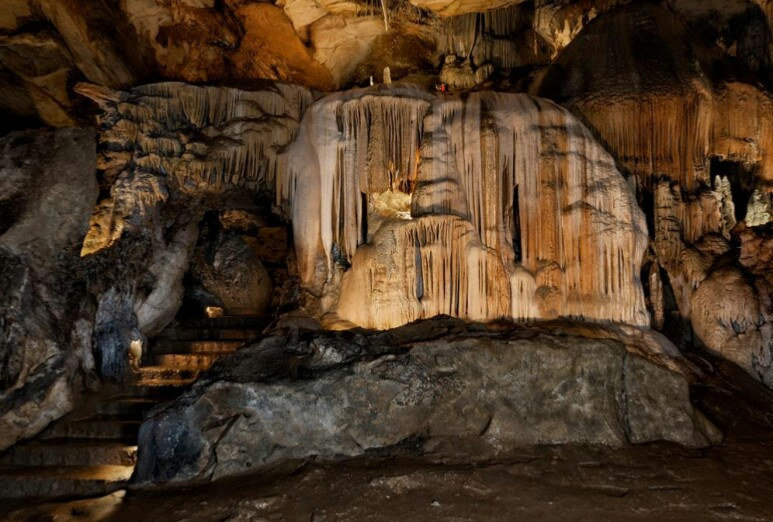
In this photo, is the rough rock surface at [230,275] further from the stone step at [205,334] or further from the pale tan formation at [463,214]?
the pale tan formation at [463,214]

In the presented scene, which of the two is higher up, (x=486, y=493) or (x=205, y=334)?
(x=205, y=334)

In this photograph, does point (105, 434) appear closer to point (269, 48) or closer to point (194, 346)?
point (194, 346)

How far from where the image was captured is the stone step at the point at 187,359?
7531mm

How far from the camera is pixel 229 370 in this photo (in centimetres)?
524

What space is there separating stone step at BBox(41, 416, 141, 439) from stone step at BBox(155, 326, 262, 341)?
2.33m

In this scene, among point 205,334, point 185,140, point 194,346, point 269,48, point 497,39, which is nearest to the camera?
point 194,346

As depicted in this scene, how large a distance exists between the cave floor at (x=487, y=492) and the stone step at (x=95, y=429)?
131cm

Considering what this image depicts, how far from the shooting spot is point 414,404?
5020 mm

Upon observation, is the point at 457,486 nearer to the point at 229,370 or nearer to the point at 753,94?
the point at 229,370

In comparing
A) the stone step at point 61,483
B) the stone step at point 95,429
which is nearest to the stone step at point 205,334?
the stone step at point 95,429

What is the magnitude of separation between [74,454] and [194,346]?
2.69 meters

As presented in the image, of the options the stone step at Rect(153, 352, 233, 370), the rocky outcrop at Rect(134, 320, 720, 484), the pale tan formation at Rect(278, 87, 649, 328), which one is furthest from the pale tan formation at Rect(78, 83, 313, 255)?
the rocky outcrop at Rect(134, 320, 720, 484)

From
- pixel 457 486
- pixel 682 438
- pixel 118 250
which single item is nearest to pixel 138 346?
pixel 118 250

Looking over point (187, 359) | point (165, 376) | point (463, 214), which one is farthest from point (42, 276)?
point (463, 214)
